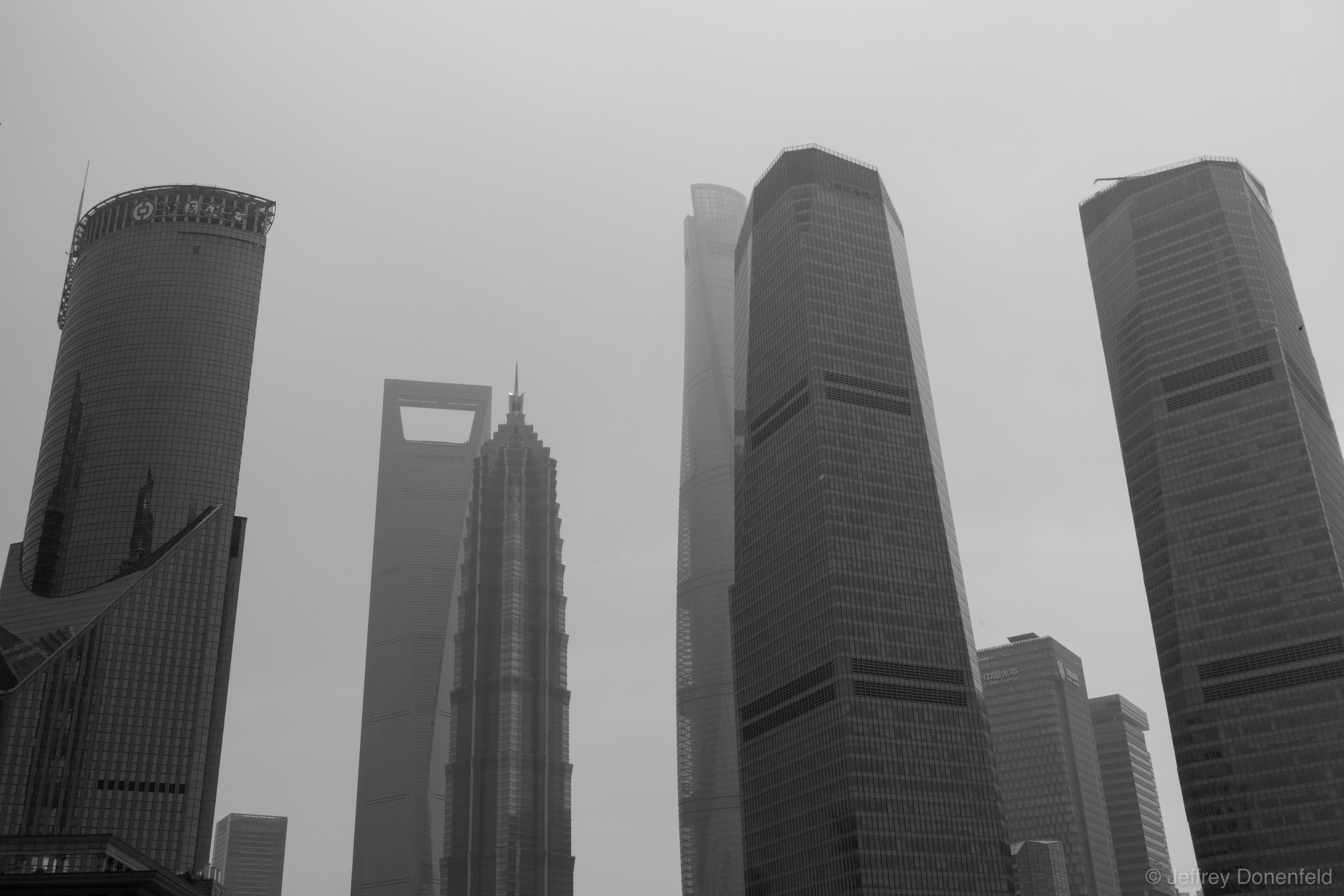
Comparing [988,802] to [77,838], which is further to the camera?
[988,802]

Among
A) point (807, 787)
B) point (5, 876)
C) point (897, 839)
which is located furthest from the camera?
point (807, 787)

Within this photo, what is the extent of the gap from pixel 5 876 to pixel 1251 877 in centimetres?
15968

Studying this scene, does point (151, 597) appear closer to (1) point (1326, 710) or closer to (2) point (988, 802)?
(2) point (988, 802)

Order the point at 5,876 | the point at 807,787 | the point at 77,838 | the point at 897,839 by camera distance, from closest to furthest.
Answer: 1. the point at 5,876
2. the point at 77,838
3. the point at 897,839
4. the point at 807,787

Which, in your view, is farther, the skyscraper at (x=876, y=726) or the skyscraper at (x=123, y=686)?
the skyscraper at (x=876, y=726)

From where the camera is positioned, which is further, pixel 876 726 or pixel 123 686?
pixel 123 686

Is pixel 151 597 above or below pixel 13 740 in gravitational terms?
above

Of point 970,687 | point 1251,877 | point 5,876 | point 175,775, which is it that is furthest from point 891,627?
point 5,876

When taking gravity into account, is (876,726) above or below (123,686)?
below

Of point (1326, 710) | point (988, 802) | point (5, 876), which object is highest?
point (1326, 710)

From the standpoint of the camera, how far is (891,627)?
19012 cm

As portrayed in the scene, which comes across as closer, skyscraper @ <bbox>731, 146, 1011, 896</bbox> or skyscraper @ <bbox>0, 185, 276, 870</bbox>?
skyscraper @ <bbox>0, 185, 276, 870</bbox>

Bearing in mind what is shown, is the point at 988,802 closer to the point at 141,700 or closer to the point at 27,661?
the point at 141,700

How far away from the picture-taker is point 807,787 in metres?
188
